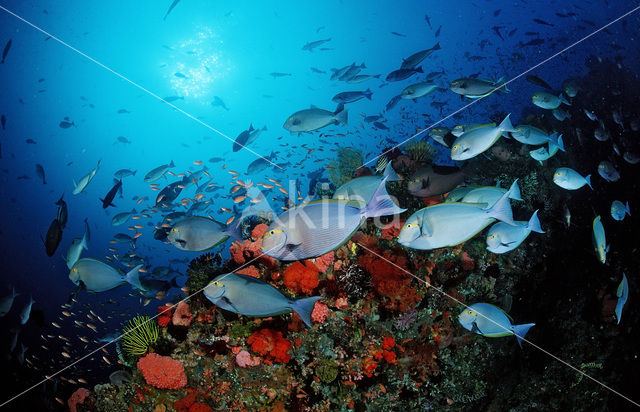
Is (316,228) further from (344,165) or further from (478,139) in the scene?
(344,165)

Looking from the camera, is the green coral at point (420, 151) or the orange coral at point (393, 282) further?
the green coral at point (420, 151)

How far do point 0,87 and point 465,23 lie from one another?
80.2 m

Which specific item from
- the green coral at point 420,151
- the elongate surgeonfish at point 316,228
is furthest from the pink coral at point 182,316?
the green coral at point 420,151

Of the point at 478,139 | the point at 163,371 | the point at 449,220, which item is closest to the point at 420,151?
the point at 478,139

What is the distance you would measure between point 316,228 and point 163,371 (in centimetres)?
397

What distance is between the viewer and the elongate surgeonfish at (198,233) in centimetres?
335

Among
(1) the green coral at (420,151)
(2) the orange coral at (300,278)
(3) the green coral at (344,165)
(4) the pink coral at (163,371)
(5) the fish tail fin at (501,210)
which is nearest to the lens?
(5) the fish tail fin at (501,210)

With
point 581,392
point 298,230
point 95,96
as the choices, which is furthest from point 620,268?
point 95,96

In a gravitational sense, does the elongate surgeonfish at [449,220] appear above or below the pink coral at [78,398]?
above

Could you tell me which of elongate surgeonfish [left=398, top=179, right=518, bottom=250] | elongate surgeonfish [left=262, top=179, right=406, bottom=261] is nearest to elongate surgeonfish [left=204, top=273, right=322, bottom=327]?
elongate surgeonfish [left=262, top=179, right=406, bottom=261]

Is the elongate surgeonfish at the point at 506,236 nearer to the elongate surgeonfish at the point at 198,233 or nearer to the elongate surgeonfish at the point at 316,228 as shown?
the elongate surgeonfish at the point at 316,228

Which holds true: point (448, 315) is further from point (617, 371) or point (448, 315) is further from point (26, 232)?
point (26, 232)

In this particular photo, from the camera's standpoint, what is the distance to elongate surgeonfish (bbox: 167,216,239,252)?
335cm

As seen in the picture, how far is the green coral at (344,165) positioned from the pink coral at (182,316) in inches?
264
